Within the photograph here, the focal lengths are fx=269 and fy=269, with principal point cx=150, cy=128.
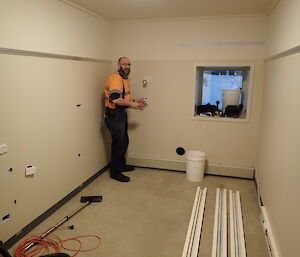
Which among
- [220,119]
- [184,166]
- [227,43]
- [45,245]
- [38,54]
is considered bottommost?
[45,245]

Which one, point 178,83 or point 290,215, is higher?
point 178,83

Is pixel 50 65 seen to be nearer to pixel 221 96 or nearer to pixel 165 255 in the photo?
pixel 165 255

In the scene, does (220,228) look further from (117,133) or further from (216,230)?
(117,133)

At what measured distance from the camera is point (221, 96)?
4250mm

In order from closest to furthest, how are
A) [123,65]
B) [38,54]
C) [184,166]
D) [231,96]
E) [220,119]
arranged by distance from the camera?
[38,54] < [123,65] < [220,119] < [231,96] < [184,166]

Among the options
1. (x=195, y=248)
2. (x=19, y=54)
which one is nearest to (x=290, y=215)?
(x=195, y=248)

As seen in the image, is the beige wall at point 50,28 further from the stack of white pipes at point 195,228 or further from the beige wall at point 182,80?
the stack of white pipes at point 195,228

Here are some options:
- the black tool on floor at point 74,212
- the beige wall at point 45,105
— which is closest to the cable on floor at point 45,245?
the black tool on floor at point 74,212

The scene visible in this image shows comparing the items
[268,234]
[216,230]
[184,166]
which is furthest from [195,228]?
[184,166]

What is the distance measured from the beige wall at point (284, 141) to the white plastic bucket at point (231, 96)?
1.08m

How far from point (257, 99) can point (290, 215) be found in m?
2.19

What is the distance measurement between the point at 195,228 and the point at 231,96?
7.10ft

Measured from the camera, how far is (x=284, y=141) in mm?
2115

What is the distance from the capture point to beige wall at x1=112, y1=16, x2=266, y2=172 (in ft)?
12.1
